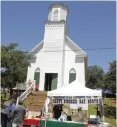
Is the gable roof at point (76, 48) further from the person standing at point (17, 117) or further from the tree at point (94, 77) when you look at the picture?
the tree at point (94, 77)

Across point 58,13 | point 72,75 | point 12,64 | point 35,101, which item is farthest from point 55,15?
point 35,101

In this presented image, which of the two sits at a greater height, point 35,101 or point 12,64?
point 12,64

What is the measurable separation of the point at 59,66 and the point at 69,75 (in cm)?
149

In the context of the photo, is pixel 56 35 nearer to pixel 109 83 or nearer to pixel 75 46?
pixel 75 46

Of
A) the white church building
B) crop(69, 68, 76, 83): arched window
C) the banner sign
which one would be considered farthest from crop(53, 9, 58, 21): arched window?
the banner sign

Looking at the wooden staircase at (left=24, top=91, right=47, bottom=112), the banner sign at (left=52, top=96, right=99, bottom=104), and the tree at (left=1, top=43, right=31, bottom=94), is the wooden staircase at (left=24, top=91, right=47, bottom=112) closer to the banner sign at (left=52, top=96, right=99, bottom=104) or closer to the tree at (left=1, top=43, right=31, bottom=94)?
the tree at (left=1, top=43, right=31, bottom=94)

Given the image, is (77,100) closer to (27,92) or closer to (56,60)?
(27,92)

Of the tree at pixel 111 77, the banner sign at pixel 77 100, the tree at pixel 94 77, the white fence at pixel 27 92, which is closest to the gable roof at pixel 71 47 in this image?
the white fence at pixel 27 92

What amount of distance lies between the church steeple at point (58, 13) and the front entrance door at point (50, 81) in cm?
685

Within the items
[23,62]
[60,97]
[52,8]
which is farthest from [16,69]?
[60,97]

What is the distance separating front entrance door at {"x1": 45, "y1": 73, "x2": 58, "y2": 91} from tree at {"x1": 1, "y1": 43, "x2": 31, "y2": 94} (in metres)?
3.95

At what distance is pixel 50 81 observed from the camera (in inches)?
1262

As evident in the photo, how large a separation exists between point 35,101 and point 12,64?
473 cm

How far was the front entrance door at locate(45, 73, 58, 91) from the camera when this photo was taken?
31.0 m
